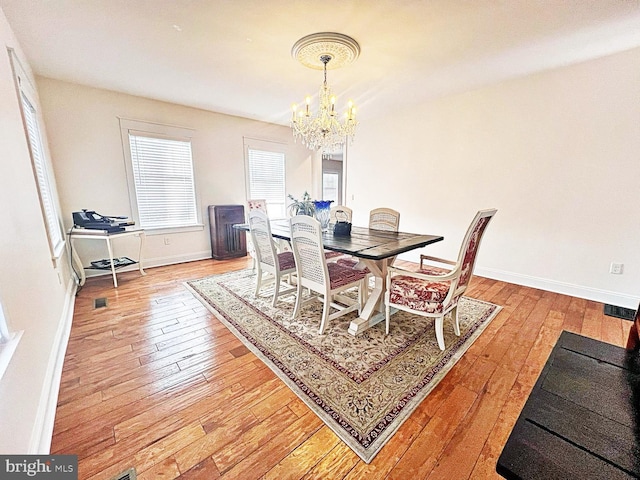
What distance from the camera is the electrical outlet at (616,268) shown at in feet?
9.27

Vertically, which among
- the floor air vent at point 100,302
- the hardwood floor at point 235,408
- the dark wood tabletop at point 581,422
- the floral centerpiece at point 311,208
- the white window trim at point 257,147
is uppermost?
the white window trim at point 257,147

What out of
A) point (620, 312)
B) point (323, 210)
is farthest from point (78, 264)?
point (620, 312)

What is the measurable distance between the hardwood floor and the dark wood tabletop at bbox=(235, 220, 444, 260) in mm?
930

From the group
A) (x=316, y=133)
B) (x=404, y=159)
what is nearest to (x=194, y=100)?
(x=316, y=133)

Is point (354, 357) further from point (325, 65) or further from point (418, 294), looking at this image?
point (325, 65)

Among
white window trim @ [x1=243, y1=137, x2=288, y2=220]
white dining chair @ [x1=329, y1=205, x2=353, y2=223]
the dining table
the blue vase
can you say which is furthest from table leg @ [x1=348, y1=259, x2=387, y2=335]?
white window trim @ [x1=243, y1=137, x2=288, y2=220]

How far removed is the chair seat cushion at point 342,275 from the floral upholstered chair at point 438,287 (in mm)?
359

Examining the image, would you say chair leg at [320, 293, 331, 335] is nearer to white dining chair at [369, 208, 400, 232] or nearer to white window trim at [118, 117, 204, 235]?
white dining chair at [369, 208, 400, 232]

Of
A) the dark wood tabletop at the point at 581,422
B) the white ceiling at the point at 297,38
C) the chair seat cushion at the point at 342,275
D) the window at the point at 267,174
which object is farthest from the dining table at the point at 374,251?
the window at the point at 267,174

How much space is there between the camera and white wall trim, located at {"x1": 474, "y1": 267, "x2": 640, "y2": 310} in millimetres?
2822

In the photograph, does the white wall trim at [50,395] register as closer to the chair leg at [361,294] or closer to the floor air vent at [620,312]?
the chair leg at [361,294]

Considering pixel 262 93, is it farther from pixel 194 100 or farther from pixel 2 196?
pixel 2 196

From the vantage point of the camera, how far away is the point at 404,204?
15.2 feet

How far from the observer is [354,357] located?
6.48ft
